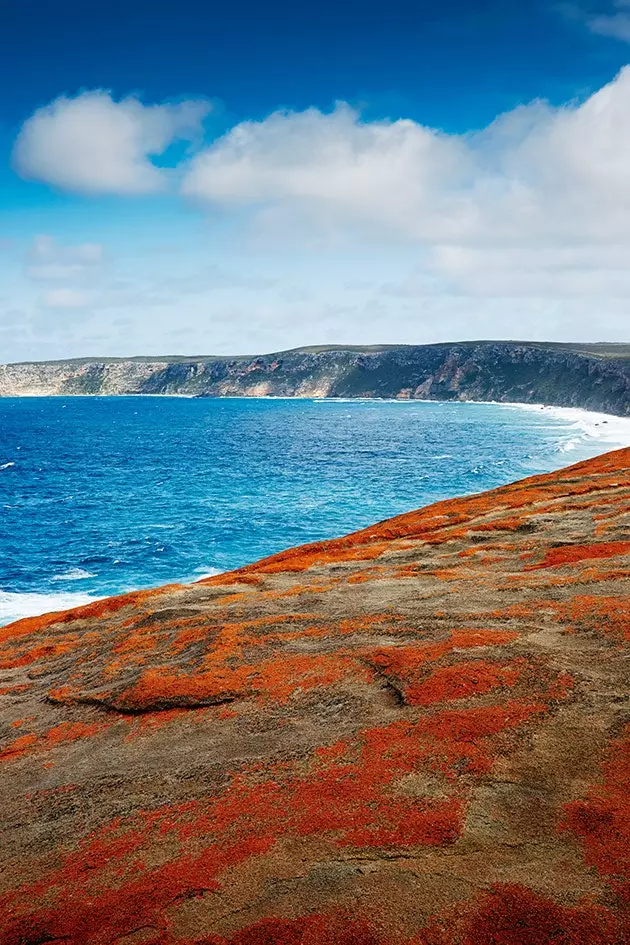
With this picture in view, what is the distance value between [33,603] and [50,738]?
36.1 metres

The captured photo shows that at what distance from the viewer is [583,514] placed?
28766 millimetres

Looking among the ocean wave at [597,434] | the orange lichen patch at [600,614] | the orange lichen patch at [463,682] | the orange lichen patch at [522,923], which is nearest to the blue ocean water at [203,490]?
the ocean wave at [597,434]

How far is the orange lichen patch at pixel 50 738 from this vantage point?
593 inches

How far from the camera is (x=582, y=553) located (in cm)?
2242

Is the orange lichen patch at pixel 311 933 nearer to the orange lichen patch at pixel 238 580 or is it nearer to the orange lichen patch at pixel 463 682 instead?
the orange lichen patch at pixel 463 682

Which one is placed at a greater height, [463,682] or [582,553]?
[582,553]

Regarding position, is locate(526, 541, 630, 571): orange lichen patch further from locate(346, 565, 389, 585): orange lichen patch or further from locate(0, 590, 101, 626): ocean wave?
locate(0, 590, 101, 626): ocean wave

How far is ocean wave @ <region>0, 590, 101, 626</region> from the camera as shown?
45344mm

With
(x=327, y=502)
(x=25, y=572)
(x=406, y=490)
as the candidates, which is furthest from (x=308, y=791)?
(x=406, y=490)

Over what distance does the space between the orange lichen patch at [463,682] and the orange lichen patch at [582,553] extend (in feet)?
30.0

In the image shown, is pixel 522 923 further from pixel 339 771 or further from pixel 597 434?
pixel 597 434

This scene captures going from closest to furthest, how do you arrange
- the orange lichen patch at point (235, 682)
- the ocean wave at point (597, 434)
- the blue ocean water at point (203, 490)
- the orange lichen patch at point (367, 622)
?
the orange lichen patch at point (235, 682), the orange lichen patch at point (367, 622), the blue ocean water at point (203, 490), the ocean wave at point (597, 434)

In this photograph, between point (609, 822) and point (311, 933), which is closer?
point (311, 933)

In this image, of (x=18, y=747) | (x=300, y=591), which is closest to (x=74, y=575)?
(x=300, y=591)
